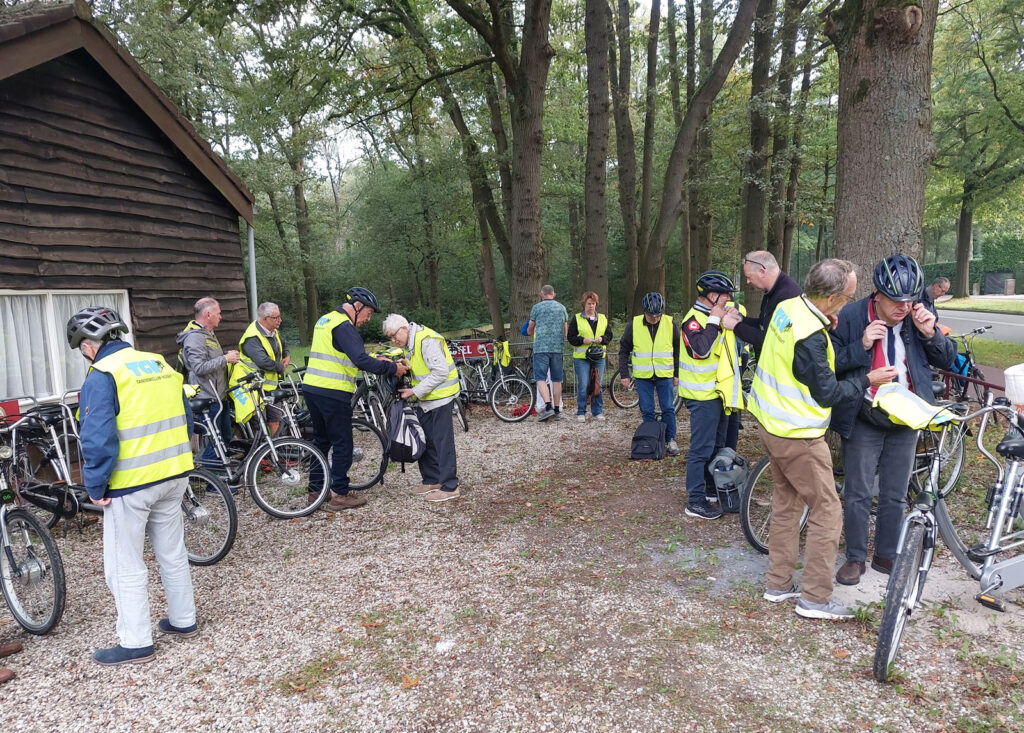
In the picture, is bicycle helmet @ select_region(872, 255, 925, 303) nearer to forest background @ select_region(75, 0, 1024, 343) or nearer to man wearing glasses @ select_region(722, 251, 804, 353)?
man wearing glasses @ select_region(722, 251, 804, 353)

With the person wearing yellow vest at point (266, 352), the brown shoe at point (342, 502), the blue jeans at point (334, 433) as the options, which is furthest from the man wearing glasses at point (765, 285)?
the person wearing yellow vest at point (266, 352)

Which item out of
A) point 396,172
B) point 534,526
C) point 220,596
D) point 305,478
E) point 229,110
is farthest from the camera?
point 396,172

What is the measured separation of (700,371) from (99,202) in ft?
22.7

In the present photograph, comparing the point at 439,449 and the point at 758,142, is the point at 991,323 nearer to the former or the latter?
the point at 758,142

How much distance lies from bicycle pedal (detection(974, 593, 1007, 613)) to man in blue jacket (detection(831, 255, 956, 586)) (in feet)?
1.71

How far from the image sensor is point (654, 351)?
7.05m

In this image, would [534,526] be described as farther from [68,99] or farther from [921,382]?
[68,99]

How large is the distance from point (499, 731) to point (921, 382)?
10.6 ft

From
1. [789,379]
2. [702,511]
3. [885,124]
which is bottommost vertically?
[702,511]

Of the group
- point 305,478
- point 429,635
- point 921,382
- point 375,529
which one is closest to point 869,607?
point 921,382

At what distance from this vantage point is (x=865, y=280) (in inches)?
201

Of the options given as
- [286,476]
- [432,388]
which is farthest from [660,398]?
[286,476]

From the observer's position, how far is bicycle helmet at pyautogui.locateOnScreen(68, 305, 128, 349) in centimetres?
352

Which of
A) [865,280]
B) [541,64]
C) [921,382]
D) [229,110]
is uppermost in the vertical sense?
[229,110]
